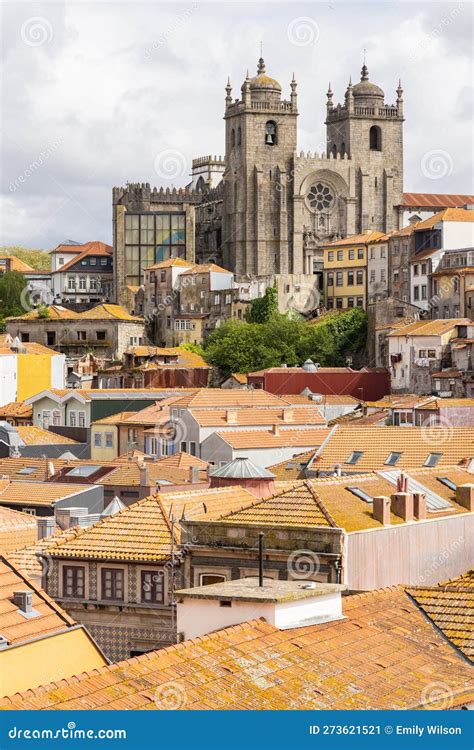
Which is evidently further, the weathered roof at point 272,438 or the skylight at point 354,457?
the weathered roof at point 272,438

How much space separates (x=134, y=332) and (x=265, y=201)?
1332 centimetres

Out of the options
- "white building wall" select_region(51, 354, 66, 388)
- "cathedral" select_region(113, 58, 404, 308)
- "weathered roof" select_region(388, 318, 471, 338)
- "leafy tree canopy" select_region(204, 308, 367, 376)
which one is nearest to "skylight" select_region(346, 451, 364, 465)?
"weathered roof" select_region(388, 318, 471, 338)

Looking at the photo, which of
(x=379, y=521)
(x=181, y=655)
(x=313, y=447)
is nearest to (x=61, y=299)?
(x=313, y=447)

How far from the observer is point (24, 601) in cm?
2195

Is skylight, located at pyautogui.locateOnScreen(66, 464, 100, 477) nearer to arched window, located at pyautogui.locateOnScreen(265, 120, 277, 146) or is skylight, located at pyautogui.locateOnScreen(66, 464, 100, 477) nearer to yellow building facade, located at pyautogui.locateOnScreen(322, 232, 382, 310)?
yellow building facade, located at pyautogui.locateOnScreen(322, 232, 382, 310)

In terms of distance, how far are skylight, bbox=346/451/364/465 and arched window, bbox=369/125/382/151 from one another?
71644 mm

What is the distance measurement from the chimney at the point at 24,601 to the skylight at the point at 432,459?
25557 mm

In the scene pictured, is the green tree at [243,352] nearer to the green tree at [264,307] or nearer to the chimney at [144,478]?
the green tree at [264,307]

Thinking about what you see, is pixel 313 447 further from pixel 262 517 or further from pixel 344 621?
pixel 344 621

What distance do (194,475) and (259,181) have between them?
6638 centimetres

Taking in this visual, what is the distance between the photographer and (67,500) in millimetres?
45531

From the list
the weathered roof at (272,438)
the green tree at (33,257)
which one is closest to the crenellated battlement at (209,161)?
the green tree at (33,257)

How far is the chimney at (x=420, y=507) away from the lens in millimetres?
28359

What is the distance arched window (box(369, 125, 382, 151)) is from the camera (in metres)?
118
